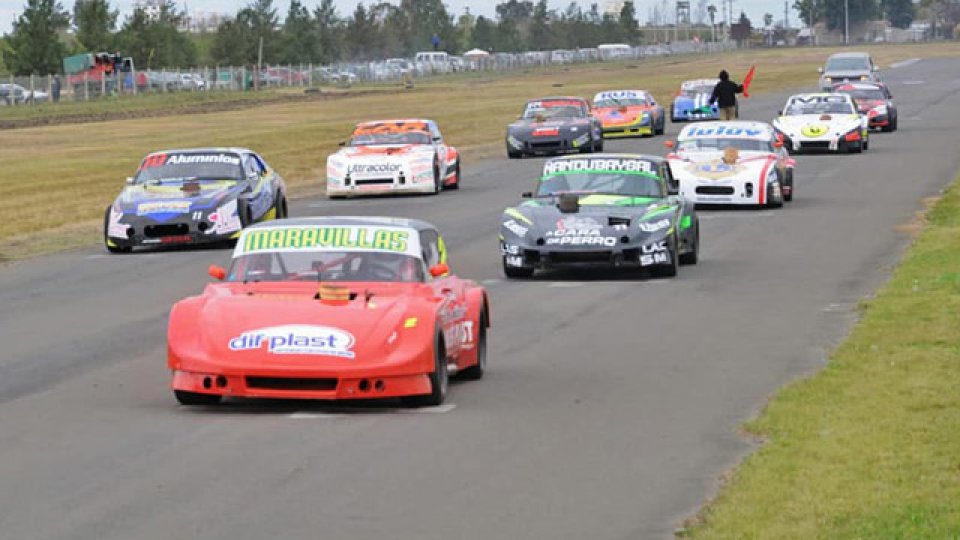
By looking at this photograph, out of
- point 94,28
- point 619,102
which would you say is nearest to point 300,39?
point 94,28

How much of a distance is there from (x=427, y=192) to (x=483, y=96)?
2176 inches

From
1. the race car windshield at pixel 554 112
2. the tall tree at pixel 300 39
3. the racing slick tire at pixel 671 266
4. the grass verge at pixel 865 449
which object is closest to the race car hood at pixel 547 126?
the race car windshield at pixel 554 112

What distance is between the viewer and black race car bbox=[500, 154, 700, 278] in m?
20.8

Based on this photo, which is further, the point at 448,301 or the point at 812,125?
the point at 812,125

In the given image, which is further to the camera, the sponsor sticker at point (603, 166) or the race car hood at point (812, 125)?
the race car hood at point (812, 125)

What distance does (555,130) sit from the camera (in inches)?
1801

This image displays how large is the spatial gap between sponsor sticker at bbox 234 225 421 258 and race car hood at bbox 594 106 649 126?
Result: 38654 mm

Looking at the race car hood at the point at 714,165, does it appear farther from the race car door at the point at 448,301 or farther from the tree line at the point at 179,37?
the tree line at the point at 179,37

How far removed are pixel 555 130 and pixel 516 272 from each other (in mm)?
24674

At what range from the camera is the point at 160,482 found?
10305 millimetres

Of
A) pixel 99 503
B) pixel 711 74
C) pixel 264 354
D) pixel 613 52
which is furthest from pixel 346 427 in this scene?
pixel 613 52

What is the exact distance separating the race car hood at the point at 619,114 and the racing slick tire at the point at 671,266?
102ft

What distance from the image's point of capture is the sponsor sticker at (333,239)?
13711mm

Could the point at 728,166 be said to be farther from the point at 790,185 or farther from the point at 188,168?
the point at 188,168
